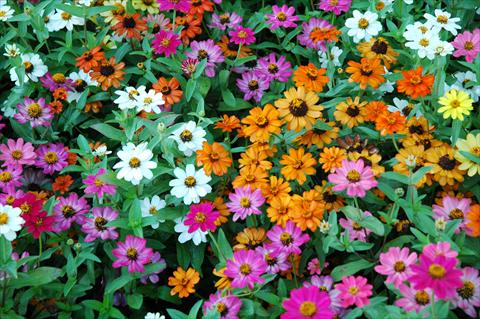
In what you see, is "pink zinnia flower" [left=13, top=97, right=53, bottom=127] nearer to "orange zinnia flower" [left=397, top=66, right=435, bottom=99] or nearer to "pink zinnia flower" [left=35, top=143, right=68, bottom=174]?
"pink zinnia flower" [left=35, top=143, right=68, bottom=174]

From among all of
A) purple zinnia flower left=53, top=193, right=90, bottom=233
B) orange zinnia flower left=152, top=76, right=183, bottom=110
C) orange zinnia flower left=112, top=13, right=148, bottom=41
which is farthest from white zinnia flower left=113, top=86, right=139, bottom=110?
orange zinnia flower left=112, top=13, right=148, bottom=41

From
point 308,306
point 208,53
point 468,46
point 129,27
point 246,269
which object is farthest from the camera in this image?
point 129,27

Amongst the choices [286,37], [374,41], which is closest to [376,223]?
[374,41]

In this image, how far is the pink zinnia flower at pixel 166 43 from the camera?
277 cm

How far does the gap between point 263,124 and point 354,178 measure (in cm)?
40

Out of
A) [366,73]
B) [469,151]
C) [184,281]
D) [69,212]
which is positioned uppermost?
[366,73]

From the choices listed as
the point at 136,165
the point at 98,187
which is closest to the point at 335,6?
the point at 136,165

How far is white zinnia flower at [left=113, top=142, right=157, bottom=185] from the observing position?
224 cm

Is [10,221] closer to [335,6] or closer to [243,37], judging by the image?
[243,37]

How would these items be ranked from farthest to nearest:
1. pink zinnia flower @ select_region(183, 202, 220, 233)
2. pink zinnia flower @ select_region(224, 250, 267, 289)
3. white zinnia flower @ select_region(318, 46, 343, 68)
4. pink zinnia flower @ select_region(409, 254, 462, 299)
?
white zinnia flower @ select_region(318, 46, 343, 68) → pink zinnia flower @ select_region(183, 202, 220, 233) → pink zinnia flower @ select_region(224, 250, 267, 289) → pink zinnia flower @ select_region(409, 254, 462, 299)

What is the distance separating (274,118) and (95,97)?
93 cm

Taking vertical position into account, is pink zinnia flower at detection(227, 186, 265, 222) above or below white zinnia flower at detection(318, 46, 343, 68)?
below

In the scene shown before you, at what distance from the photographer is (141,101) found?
2.55 m

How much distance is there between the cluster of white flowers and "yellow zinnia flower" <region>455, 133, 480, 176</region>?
108 cm
